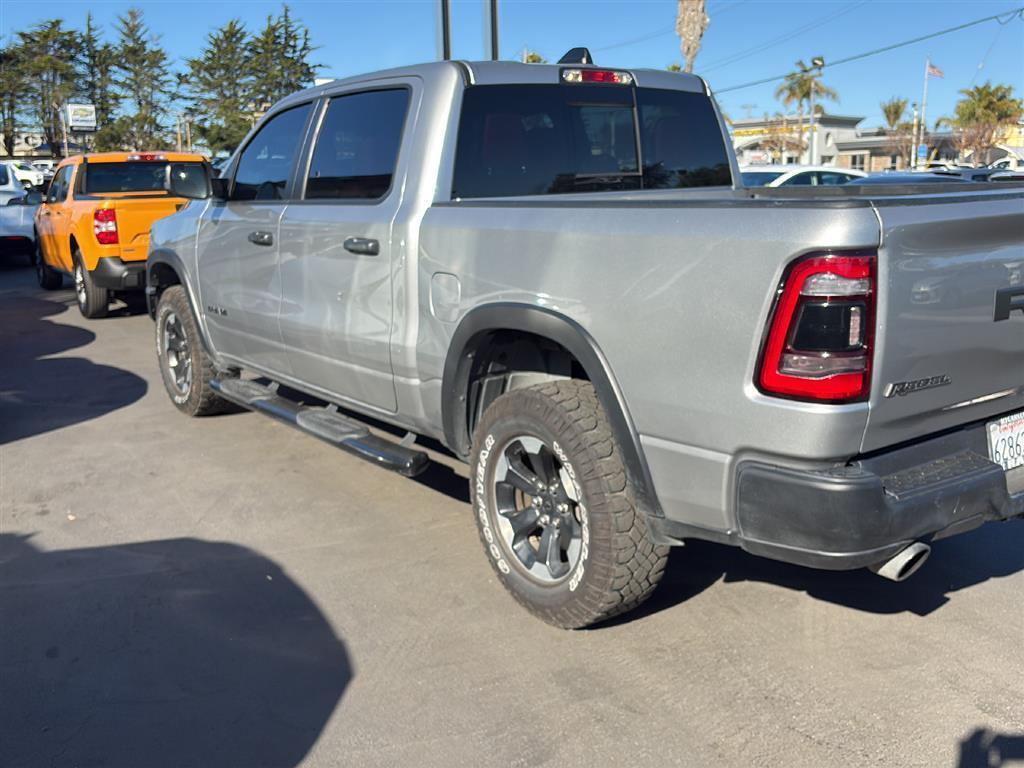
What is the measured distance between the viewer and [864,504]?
2.65 m

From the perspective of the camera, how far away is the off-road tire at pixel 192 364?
6305 mm

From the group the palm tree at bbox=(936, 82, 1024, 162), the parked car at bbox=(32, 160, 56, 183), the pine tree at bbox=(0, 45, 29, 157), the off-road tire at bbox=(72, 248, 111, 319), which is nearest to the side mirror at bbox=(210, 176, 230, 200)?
the off-road tire at bbox=(72, 248, 111, 319)

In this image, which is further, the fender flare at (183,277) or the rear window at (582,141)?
the fender flare at (183,277)

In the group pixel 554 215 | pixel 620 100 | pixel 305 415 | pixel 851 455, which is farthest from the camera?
pixel 305 415

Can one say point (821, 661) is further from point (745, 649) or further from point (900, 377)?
point (900, 377)

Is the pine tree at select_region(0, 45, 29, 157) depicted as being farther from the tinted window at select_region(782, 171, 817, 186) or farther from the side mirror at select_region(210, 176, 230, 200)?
the side mirror at select_region(210, 176, 230, 200)

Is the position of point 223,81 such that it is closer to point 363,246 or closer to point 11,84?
point 11,84

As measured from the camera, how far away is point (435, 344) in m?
3.90

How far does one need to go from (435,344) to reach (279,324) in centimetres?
148

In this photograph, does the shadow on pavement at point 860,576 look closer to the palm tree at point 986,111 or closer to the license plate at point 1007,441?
the license plate at point 1007,441

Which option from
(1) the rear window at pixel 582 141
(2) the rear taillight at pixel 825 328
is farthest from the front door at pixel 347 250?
(2) the rear taillight at pixel 825 328

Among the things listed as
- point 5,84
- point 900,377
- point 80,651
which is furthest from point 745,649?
point 5,84

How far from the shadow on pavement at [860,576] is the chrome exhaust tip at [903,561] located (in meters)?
0.98

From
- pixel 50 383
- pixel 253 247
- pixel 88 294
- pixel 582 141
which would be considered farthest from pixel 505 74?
pixel 88 294
